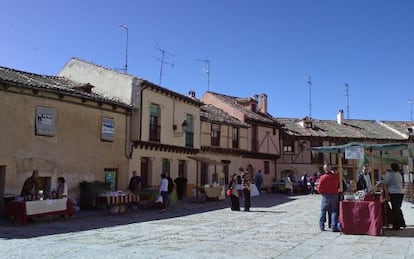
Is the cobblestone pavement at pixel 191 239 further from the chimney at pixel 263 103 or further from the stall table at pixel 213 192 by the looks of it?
the chimney at pixel 263 103

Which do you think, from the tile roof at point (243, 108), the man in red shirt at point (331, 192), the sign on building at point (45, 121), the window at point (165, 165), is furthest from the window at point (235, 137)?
the man in red shirt at point (331, 192)

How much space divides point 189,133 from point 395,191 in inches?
637

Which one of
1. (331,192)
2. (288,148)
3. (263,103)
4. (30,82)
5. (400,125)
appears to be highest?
(263,103)

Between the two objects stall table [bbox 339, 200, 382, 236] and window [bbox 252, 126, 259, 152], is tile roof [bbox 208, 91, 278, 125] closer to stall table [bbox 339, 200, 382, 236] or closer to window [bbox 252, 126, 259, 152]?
window [bbox 252, 126, 259, 152]

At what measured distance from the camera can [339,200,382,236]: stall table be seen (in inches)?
410

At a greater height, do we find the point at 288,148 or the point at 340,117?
the point at 340,117

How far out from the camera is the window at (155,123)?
879 inches

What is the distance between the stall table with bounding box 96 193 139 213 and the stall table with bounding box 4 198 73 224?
2.08 m

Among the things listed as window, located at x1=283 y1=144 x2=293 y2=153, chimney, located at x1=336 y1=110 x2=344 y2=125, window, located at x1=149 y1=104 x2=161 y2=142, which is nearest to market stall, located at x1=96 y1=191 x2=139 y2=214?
window, located at x1=149 y1=104 x2=161 y2=142

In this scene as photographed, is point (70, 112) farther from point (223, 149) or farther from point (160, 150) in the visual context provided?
point (223, 149)

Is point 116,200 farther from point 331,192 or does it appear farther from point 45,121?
point 331,192

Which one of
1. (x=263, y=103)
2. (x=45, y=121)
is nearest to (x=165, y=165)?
(x=45, y=121)

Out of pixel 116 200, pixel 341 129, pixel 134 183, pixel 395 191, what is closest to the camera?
pixel 395 191

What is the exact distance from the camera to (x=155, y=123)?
74.3ft
